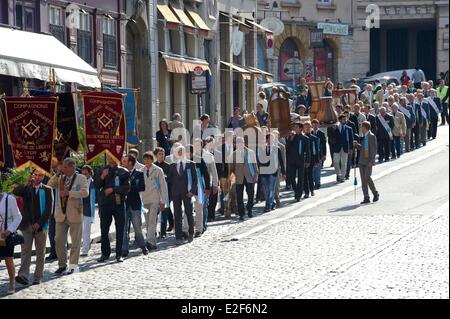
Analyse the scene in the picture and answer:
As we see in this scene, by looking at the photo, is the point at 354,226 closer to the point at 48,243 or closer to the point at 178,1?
the point at 48,243

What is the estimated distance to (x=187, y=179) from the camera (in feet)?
79.4

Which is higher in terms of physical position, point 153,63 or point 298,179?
point 153,63

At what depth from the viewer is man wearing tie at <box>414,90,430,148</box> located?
→ 42.6 meters

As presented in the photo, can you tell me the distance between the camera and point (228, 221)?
27531mm

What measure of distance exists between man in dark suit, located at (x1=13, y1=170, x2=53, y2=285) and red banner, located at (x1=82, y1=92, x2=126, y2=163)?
12.4 feet

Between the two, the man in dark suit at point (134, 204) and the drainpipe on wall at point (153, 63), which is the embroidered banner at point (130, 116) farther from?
the drainpipe on wall at point (153, 63)

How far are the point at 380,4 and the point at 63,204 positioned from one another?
50890 millimetres

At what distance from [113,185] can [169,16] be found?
66.8 feet

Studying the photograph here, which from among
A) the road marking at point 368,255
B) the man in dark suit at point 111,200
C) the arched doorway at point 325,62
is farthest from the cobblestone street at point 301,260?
the arched doorway at point 325,62

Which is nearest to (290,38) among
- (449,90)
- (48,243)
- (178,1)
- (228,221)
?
(449,90)

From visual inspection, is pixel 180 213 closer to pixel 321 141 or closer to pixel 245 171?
pixel 245 171

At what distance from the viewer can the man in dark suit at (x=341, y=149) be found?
34.2 meters

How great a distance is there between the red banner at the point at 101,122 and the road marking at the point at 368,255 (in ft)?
15.5

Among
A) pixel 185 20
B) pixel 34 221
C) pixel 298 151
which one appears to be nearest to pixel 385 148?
pixel 185 20
